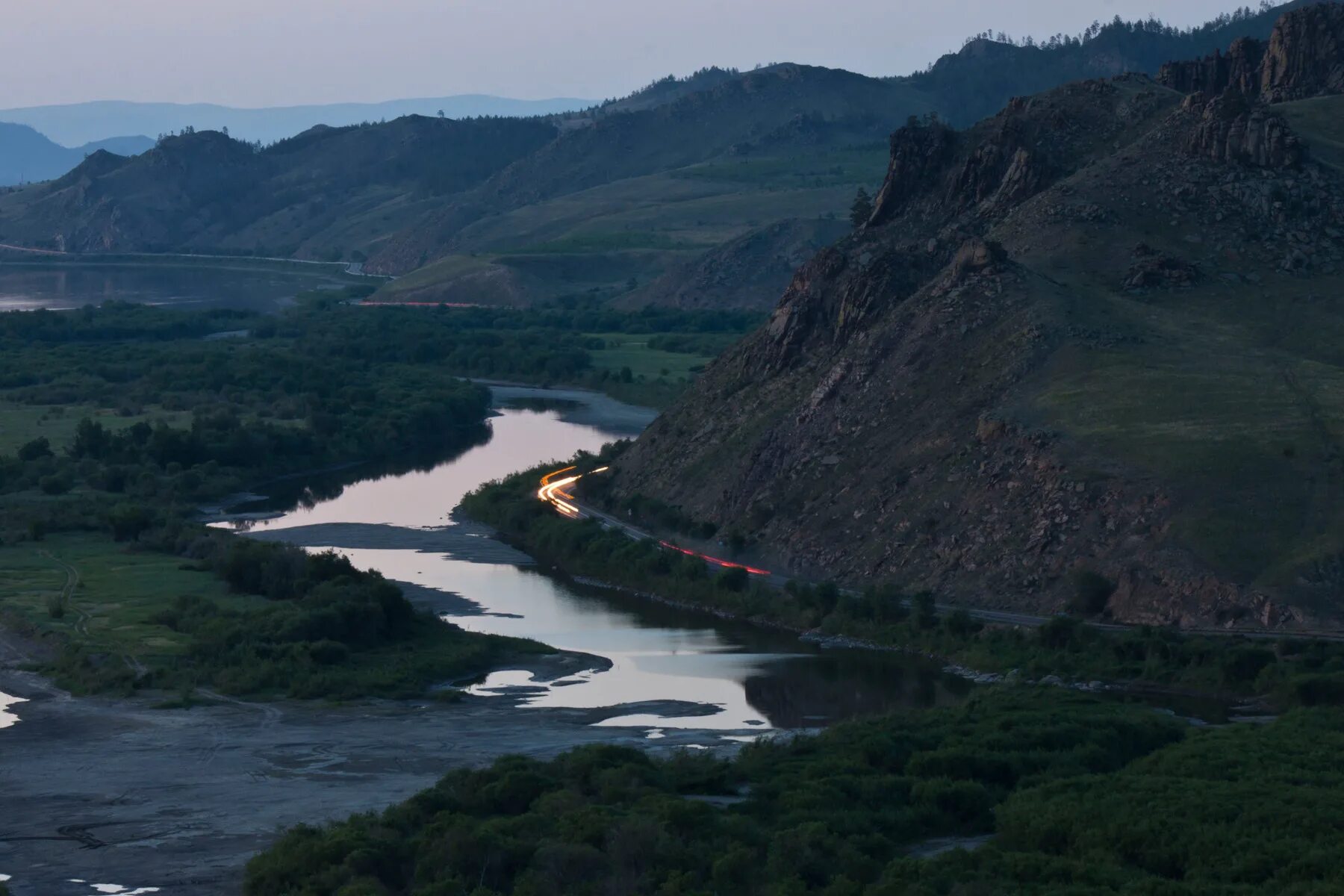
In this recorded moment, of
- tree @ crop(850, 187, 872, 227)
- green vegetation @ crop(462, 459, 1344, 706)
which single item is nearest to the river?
green vegetation @ crop(462, 459, 1344, 706)

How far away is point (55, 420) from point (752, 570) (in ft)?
204

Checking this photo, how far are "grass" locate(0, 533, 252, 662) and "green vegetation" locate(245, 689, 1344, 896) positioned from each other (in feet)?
74.3

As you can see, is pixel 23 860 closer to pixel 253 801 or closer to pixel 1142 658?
pixel 253 801

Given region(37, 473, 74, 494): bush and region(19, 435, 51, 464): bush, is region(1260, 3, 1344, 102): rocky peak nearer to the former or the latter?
region(37, 473, 74, 494): bush

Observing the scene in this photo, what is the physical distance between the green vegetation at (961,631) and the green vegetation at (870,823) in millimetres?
10083

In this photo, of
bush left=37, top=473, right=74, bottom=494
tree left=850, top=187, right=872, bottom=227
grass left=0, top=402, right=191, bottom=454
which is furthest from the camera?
grass left=0, top=402, right=191, bottom=454

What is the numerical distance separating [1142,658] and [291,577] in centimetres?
2967

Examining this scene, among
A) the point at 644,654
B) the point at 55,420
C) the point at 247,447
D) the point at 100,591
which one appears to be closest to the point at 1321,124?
the point at 644,654

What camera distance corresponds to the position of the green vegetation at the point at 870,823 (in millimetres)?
37875

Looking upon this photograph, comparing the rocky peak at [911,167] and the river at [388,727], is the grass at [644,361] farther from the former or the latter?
the river at [388,727]

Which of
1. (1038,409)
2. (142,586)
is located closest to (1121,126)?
(1038,409)

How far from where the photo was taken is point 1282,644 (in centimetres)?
6172

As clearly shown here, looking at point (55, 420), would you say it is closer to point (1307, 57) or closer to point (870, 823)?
point (1307, 57)

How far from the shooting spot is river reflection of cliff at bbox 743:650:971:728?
60188 millimetres
